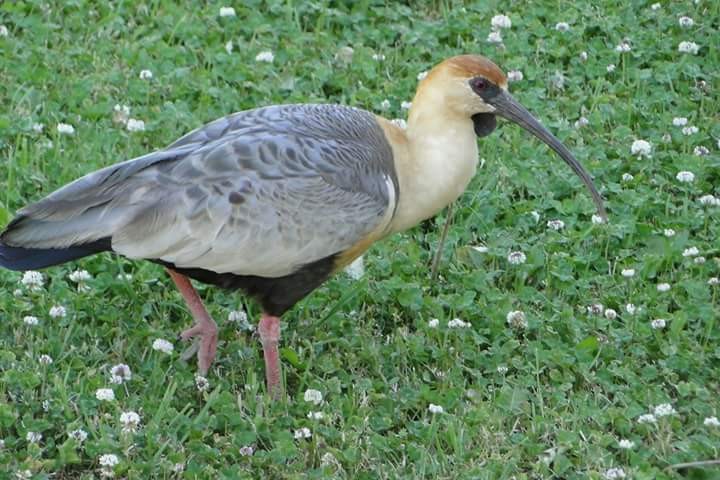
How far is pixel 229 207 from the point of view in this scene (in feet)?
18.1

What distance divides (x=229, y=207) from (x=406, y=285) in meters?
1.07

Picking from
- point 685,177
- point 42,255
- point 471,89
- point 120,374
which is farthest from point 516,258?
point 42,255

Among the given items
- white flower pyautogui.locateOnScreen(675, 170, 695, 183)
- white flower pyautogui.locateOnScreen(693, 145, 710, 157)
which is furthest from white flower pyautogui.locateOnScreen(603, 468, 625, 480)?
white flower pyautogui.locateOnScreen(693, 145, 710, 157)

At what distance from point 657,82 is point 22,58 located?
11.1 ft

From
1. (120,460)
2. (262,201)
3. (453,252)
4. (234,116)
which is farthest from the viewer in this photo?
(453,252)

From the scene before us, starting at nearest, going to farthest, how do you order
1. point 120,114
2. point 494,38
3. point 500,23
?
point 120,114, point 494,38, point 500,23

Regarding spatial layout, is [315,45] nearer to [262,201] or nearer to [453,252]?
[453,252]

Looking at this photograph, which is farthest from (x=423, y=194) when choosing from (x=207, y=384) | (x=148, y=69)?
(x=148, y=69)

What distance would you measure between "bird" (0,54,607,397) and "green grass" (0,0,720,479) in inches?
16.1

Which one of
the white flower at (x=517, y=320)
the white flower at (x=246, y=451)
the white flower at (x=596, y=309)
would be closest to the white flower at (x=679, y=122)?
the white flower at (x=596, y=309)

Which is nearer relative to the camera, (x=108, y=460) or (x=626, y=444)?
(x=108, y=460)

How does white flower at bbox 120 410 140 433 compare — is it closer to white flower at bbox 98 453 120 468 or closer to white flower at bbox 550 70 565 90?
white flower at bbox 98 453 120 468

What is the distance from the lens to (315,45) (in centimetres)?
818

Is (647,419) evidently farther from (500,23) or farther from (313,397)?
(500,23)
